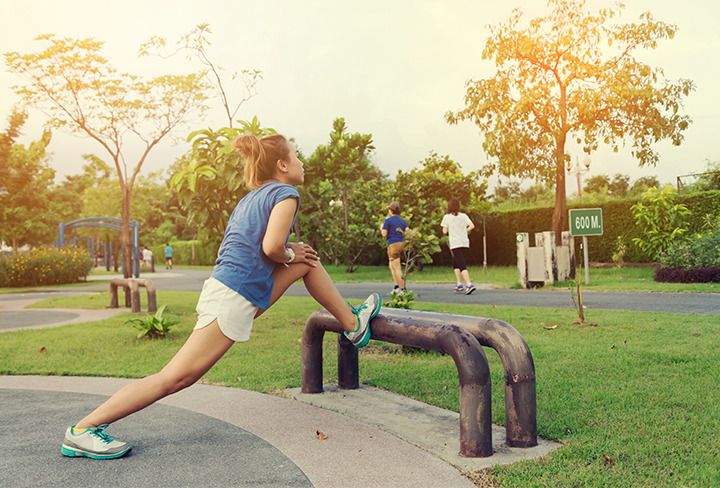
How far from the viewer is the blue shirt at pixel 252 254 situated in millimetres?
3492

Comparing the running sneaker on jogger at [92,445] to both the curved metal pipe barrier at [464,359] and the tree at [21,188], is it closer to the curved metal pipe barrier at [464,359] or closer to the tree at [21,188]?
the curved metal pipe barrier at [464,359]

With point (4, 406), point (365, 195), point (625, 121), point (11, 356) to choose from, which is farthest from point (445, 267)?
point (4, 406)

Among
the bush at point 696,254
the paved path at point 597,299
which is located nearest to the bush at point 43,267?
the paved path at point 597,299

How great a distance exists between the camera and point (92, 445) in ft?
11.3

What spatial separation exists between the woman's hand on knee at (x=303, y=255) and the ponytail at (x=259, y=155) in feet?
1.35

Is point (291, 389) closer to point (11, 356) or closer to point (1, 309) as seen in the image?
point (11, 356)

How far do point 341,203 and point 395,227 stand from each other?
13399mm

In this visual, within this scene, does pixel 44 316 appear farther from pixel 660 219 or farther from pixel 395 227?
pixel 660 219

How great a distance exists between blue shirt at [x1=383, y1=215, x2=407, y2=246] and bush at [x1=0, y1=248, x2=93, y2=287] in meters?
17.6

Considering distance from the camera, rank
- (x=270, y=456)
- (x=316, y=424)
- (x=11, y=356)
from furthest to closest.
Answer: (x=11, y=356) → (x=316, y=424) → (x=270, y=456)

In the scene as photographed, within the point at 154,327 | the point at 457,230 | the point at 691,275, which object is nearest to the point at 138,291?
the point at 154,327

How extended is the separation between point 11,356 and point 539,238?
12.7 metres

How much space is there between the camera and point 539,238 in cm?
1661

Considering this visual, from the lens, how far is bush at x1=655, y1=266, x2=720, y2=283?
1512 centimetres
